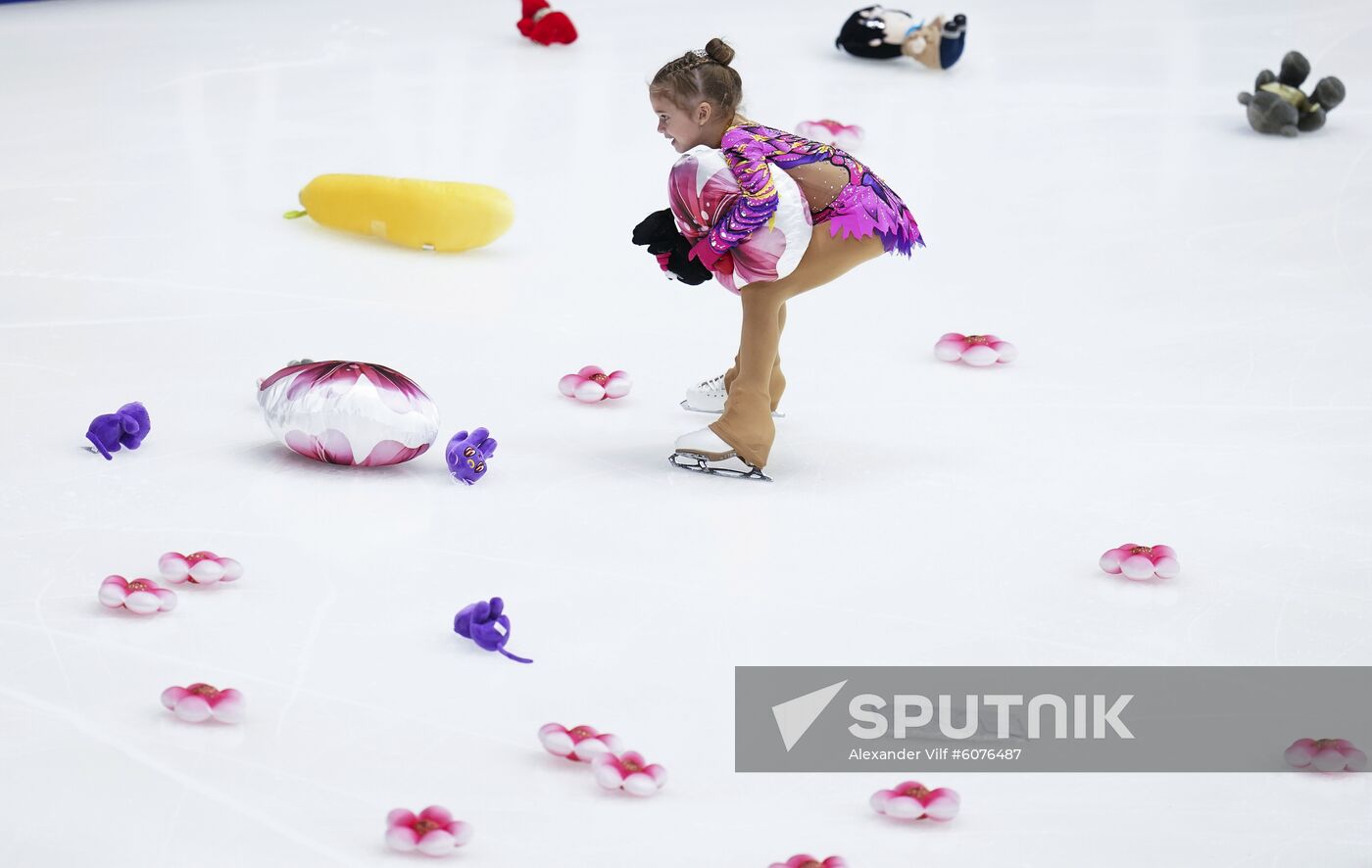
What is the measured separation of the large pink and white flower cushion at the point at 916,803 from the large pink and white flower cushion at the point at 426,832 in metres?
0.48

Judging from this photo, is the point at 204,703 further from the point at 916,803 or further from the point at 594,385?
the point at 594,385

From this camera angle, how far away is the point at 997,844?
1.92m

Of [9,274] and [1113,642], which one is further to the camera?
[9,274]

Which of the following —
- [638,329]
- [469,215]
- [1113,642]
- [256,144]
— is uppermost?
[256,144]

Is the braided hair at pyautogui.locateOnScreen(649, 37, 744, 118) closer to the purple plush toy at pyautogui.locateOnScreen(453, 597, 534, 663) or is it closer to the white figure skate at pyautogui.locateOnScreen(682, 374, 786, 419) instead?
the white figure skate at pyautogui.locateOnScreen(682, 374, 786, 419)

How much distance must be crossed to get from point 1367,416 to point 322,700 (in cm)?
209

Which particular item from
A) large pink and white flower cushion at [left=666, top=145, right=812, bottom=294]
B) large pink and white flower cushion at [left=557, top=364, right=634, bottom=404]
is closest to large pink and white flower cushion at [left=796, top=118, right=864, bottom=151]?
large pink and white flower cushion at [left=557, top=364, right=634, bottom=404]

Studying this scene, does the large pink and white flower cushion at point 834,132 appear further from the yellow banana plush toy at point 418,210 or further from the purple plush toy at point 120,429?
the purple plush toy at point 120,429

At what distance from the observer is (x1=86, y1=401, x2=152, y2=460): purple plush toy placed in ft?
9.30

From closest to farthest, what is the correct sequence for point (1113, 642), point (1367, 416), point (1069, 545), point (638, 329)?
point (1113, 642) → point (1069, 545) → point (1367, 416) → point (638, 329)

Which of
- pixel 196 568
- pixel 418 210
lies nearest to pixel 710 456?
pixel 196 568

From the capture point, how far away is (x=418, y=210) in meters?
4.02

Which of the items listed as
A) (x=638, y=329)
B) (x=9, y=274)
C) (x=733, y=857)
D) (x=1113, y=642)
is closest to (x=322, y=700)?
(x=733, y=857)

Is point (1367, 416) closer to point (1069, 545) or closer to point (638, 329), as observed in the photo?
point (1069, 545)
